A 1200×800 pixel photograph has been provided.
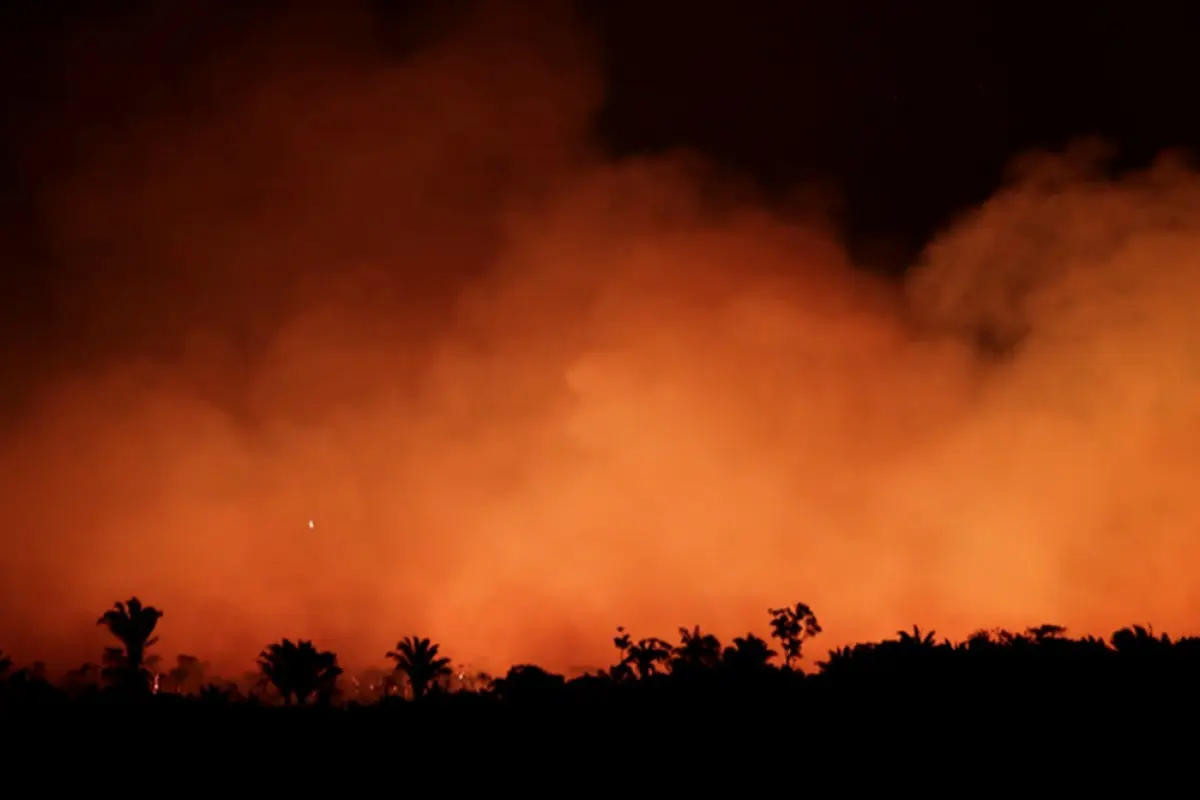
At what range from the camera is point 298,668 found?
43.3m

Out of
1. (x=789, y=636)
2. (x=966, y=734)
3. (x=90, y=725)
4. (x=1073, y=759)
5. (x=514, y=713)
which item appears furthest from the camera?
(x=789, y=636)

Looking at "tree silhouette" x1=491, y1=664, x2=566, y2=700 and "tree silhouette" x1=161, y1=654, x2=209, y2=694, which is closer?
"tree silhouette" x1=491, y1=664, x2=566, y2=700

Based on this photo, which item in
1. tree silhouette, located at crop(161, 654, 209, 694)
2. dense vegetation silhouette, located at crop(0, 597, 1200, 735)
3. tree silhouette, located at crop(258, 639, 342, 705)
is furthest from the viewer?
tree silhouette, located at crop(161, 654, 209, 694)

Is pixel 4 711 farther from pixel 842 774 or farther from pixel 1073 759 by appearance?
pixel 1073 759

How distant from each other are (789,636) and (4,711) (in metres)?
48.1

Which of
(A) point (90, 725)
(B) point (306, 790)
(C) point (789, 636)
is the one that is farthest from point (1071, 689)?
(C) point (789, 636)

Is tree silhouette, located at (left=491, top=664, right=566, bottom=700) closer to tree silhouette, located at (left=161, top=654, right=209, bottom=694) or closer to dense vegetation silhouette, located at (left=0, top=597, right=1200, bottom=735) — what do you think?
dense vegetation silhouette, located at (left=0, top=597, right=1200, bottom=735)

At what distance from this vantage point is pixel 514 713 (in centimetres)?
1661

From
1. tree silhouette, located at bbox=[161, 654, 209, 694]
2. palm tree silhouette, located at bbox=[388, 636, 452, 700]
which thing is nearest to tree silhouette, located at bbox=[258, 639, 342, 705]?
palm tree silhouette, located at bbox=[388, 636, 452, 700]

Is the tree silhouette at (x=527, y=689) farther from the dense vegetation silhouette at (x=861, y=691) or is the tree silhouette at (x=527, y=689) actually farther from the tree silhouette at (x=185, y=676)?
the tree silhouette at (x=185, y=676)

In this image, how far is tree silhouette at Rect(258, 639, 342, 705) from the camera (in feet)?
142

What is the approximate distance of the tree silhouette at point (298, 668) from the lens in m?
43.2

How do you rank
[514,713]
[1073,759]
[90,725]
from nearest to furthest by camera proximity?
[1073,759] < [90,725] < [514,713]

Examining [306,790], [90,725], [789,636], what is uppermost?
[789,636]
